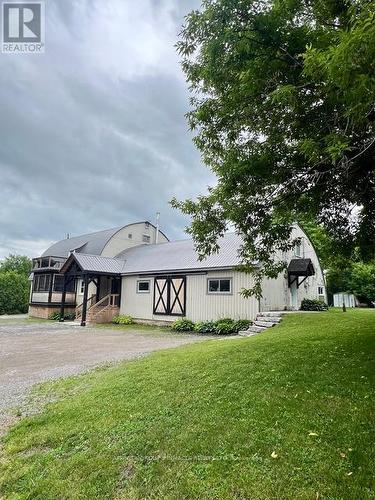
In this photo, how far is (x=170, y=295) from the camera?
19.7 meters

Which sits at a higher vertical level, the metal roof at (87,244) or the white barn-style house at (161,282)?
the metal roof at (87,244)

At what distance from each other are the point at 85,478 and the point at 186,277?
51.8 ft

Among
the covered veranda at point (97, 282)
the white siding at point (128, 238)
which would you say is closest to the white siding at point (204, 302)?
the covered veranda at point (97, 282)

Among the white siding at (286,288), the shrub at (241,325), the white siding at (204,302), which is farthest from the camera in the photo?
the white siding at (286,288)

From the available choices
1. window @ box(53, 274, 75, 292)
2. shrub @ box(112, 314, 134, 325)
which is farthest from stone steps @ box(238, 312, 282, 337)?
window @ box(53, 274, 75, 292)

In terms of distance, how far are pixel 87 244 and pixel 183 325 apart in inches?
671

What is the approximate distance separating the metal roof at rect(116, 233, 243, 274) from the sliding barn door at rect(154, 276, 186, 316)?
734mm

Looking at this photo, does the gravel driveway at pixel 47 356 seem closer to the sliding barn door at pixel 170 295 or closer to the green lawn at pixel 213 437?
the green lawn at pixel 213 437

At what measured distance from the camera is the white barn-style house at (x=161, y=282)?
16.9 metres

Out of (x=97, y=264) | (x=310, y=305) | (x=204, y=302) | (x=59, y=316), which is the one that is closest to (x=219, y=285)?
(x=204, y=302)

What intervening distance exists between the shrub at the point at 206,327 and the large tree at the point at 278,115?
34.0ft

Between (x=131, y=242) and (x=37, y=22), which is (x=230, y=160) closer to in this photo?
(x=37, y=22)

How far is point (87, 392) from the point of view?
5715 mm

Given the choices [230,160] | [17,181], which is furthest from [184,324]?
[17,181]
